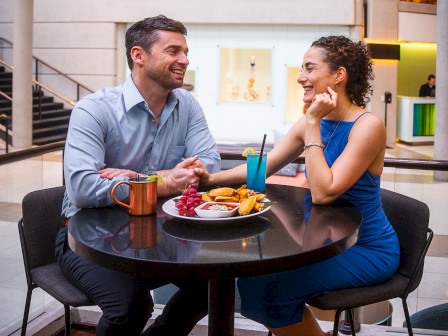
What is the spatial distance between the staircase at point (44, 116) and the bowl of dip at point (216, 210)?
10142 mm

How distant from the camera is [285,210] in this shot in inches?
69.7

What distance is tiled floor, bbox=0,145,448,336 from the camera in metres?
2.62

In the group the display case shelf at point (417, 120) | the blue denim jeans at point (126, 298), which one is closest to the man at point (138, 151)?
the blue denim jeans at point (126, 298)

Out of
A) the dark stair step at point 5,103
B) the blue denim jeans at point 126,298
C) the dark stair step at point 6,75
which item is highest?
the dark stair step at point 6,75

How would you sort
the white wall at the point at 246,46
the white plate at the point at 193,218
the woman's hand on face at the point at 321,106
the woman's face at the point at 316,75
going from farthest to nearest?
the white wall at the point at 246,46
the woman's face at the point at 316,75
the woman's hand on face at the point at 321,106
the white plate at the point at 193,218

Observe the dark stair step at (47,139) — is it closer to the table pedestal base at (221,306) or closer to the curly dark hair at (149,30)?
the curly dark hair at (149,30)

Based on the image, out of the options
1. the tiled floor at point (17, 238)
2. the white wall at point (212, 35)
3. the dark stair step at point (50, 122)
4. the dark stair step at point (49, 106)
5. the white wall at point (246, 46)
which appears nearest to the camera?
the tiled floor at point (17, 238)

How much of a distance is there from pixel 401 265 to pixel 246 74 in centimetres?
1075

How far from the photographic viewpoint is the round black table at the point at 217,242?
1285mm

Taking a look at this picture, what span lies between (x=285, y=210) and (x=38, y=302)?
1588 millimetres

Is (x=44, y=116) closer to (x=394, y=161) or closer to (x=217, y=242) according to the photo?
(x=394, y=161)

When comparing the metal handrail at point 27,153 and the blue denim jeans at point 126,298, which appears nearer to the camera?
the blue denim jeans at point 126,298

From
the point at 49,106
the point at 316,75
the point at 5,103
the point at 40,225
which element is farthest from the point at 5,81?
the point at 316,75

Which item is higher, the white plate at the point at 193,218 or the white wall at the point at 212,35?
the white wall at the point at 212,35
